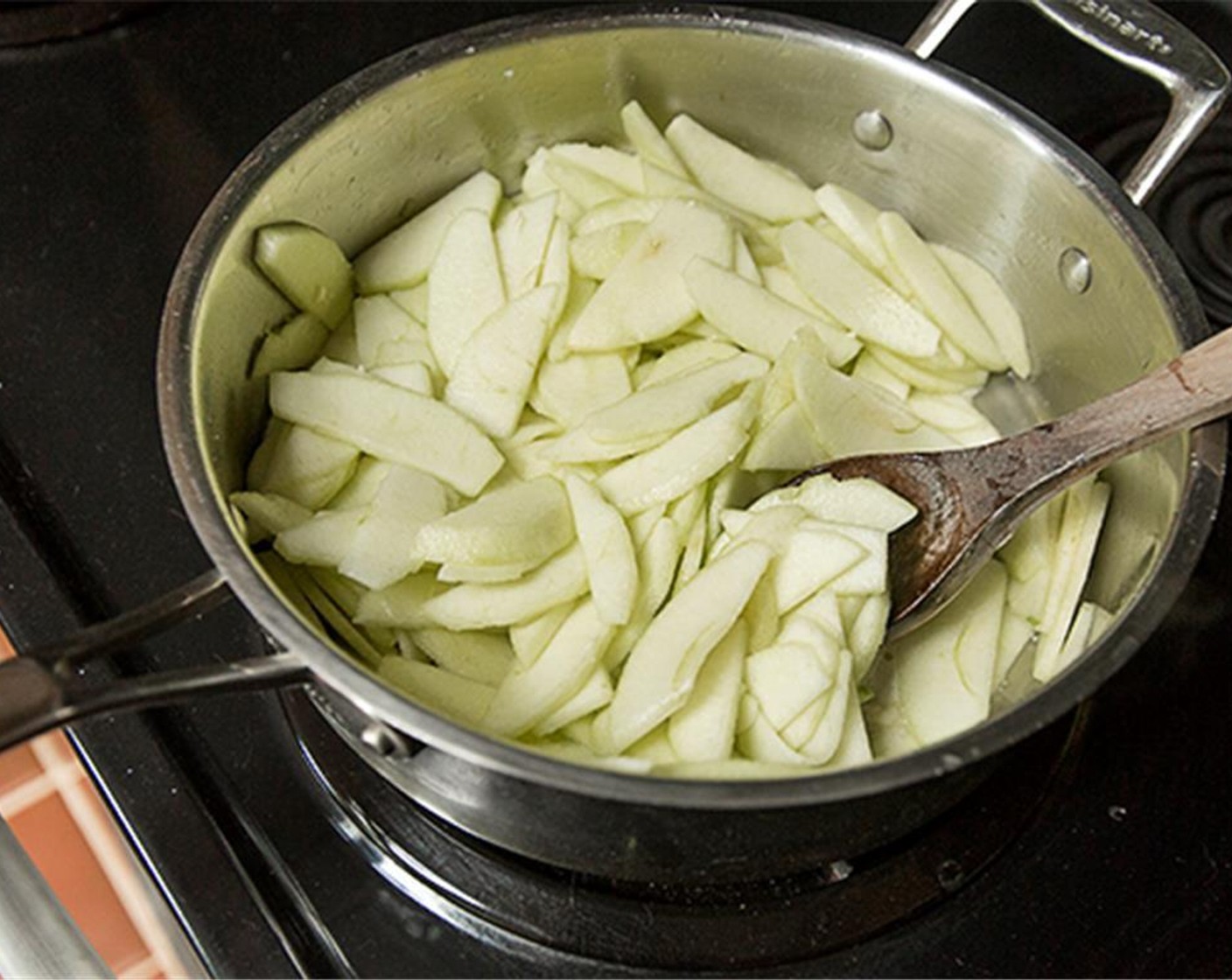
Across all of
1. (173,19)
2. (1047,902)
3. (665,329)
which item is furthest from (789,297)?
(173,19)

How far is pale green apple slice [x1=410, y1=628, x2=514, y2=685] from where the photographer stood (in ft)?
2.47

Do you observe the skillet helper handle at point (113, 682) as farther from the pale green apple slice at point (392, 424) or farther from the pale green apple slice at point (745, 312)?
the pale green apple slice at point (745, 312)

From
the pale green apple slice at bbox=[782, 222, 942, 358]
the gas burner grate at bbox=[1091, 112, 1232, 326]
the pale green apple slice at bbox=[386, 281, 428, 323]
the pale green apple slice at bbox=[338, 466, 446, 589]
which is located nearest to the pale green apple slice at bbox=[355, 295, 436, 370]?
the pale green apple slice at bbox=[386, 281, 428, 323]

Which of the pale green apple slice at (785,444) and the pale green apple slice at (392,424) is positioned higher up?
the pale green apple slice at (392,424)

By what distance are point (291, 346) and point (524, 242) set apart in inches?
5.6

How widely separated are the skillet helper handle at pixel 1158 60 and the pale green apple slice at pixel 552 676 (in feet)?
1.16

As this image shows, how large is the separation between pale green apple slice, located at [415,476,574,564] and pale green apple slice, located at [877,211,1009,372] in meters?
0.25

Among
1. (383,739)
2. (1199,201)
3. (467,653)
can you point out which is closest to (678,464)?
(467,653)

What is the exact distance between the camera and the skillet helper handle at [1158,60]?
81 cm

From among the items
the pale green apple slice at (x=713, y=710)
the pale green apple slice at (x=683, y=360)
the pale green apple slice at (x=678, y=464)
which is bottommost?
the pale green apple slice at (x=713, y=710)

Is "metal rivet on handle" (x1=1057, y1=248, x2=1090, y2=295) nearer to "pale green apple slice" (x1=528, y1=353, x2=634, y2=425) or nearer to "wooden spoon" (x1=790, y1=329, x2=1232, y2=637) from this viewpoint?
"wooden spoon" (x1=790, y1=329, x2=1232, y2=637)

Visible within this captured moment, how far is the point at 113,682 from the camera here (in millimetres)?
593

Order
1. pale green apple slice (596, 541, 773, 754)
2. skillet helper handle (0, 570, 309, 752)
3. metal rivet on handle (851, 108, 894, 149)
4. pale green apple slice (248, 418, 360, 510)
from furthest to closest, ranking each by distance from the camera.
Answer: metal rivet on handle (851, 108, 894, 149)
pale green apple slice (248, 418, 360, 510)
pale green apple slice (596, 541, 773, 754)
skillet helper handle (0, 570, 309, 752)

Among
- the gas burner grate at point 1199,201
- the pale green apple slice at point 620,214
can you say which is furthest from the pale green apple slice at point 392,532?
the gas burner grate at point 1199,201
